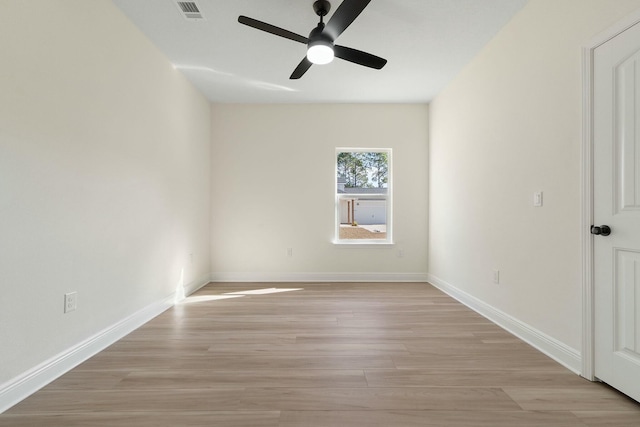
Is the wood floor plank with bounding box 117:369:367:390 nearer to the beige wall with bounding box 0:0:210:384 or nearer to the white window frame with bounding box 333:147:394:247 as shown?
the beige wall with bounding box 0:0:210:384

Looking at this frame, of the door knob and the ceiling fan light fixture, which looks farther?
the ceiling fan light fixture

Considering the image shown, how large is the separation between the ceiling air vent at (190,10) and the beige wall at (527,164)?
258 cm

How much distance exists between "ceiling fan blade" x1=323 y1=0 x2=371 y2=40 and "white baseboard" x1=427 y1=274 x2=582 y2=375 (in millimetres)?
2518

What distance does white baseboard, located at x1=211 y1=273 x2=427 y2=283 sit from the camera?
14.9ft

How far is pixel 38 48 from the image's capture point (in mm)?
1743

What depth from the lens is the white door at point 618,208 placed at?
5.13 ft

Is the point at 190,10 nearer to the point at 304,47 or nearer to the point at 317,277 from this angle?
the point at 304,47

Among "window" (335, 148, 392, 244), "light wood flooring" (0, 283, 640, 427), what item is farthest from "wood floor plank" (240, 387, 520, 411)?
"window" (335, 148, 392, 244)

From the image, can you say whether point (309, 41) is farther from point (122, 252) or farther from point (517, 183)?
point (122, 252)

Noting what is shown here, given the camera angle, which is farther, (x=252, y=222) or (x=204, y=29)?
(x=252, y=222)

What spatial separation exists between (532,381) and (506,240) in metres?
1.18

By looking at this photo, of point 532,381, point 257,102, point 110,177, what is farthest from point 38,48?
point 532,381

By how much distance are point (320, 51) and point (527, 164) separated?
5.91 feet

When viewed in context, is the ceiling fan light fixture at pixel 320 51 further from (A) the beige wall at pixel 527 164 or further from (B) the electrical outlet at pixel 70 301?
(B) the electrical outlet at pixel 70 301
